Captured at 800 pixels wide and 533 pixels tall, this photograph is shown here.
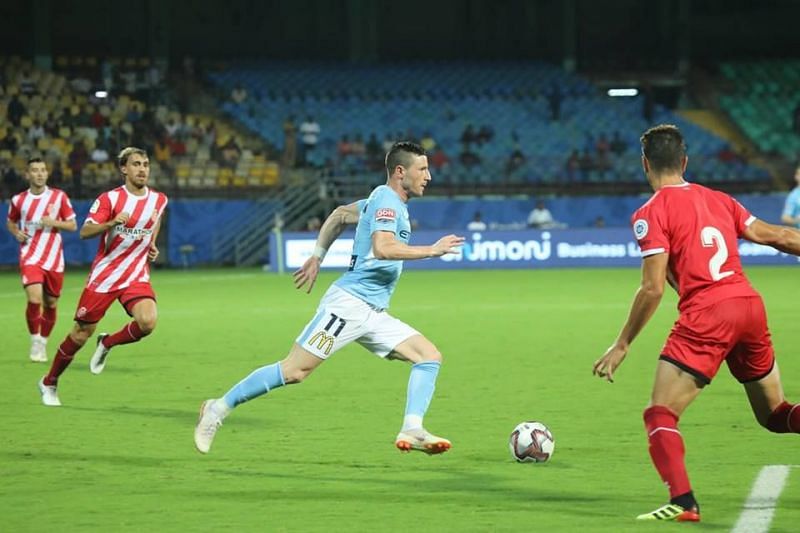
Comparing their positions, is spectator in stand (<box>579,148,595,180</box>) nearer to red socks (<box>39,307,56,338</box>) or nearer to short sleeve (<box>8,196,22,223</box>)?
short sleeve (<box>8,196,22,223</box>)

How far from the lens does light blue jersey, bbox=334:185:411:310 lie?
8.59 metres

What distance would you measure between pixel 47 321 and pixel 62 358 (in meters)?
4.28

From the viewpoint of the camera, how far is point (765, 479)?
7.95 m

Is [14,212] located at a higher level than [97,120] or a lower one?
higher

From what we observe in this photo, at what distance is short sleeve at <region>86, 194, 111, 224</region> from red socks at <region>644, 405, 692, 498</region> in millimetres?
6423

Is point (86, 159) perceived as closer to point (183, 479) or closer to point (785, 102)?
point (785, 102)

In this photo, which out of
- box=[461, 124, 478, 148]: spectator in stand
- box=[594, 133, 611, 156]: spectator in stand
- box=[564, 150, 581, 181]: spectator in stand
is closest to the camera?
box=[564, 150, 581, 181]: spectator in stand

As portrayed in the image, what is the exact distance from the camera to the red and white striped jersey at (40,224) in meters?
15.9

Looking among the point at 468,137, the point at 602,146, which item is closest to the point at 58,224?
the point at 468,137

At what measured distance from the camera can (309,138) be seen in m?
39.8

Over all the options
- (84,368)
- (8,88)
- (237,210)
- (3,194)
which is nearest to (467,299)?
(84,368)

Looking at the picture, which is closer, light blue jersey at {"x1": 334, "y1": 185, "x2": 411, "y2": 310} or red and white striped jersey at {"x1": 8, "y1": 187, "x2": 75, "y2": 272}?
light blue jersey at {"x1": 334, "y1": 185, "x2": 411, "y2": 310}

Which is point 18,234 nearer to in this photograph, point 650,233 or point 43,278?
point 43,278

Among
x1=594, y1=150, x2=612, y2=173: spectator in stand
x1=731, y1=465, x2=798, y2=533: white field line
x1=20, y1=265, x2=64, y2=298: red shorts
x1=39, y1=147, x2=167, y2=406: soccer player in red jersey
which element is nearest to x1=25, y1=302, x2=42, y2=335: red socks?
x1=20, y1=265, x2=64, y2=298: red shorts
